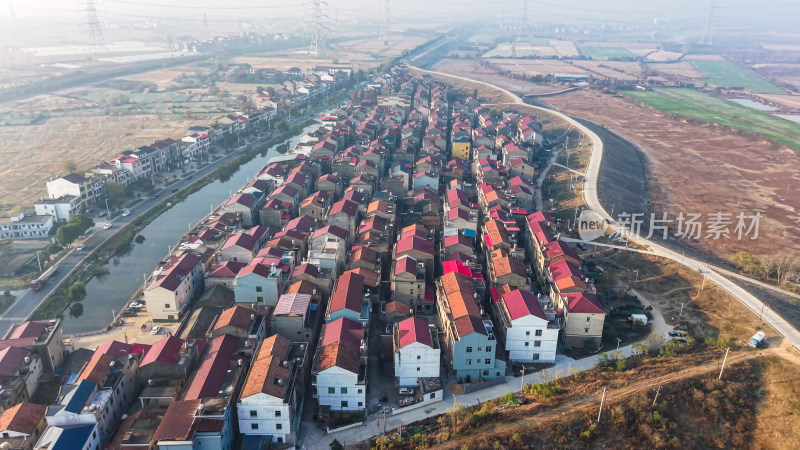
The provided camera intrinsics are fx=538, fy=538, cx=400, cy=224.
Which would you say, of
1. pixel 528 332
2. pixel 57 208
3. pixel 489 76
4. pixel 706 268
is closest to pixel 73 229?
pixel 57 208

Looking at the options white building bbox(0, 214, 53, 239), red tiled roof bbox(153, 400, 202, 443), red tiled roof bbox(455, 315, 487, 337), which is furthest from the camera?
white building bbox(0, 214, 53, 239)

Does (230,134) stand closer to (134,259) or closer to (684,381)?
(134,259)

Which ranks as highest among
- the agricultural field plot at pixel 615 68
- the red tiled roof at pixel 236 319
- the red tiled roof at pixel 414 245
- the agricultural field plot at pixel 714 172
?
the agricultural field plot at pixel 615 68

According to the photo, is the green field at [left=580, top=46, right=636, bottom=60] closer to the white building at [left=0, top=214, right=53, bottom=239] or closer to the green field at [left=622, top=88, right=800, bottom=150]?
the green field at [left=622, top=88, right=800, bottom=150]

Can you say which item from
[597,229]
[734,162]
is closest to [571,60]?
[734,162]

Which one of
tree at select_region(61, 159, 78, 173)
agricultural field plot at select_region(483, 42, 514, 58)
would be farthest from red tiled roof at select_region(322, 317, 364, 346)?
agricultural field plot at select_region(483, 42, 514, 58)

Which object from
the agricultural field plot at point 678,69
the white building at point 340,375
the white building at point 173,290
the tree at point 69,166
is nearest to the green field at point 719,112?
the agricultural field plot at point 678,69

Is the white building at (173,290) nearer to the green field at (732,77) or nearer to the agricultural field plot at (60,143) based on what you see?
the agricultural field plot at (60,143)
